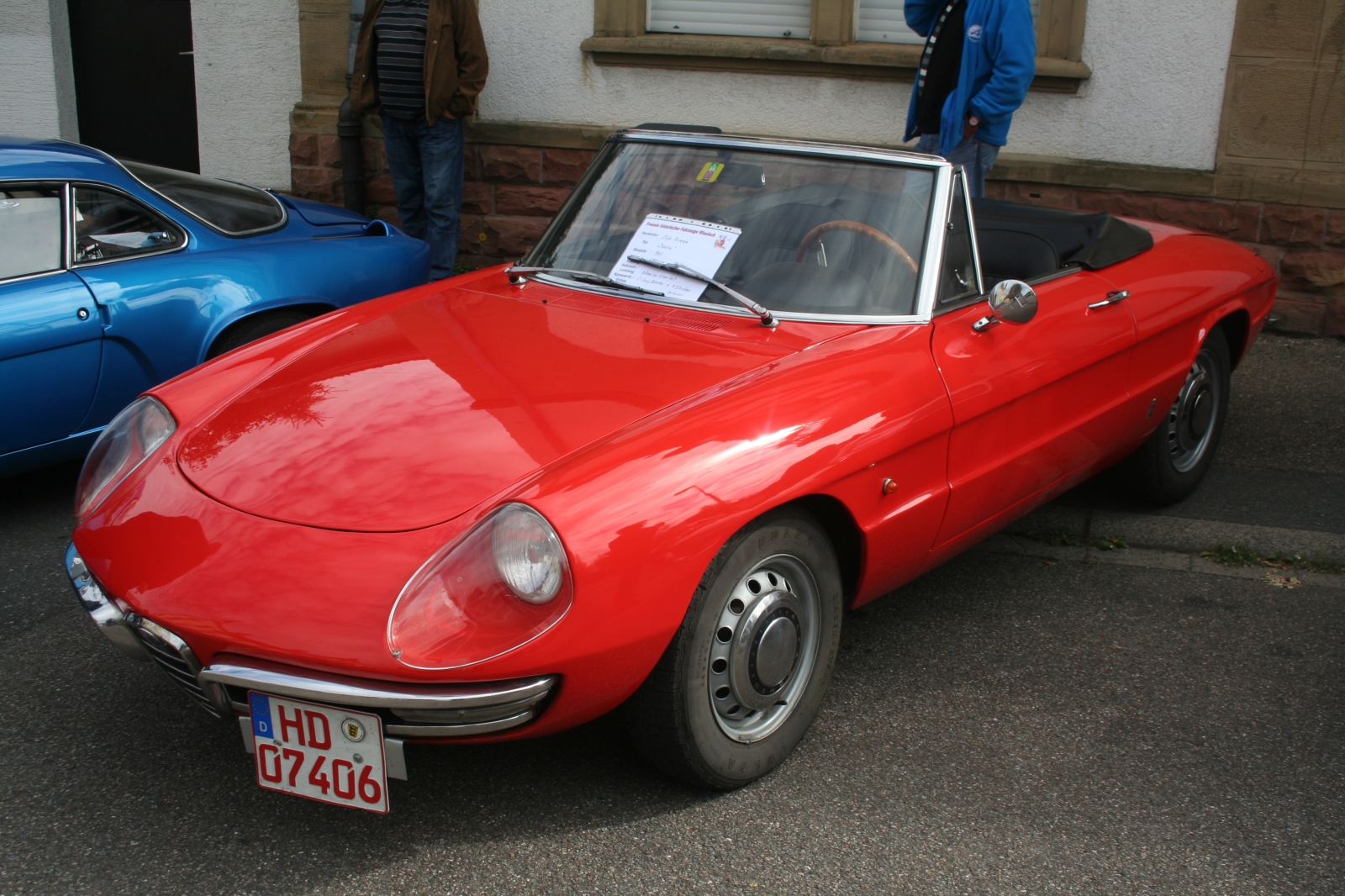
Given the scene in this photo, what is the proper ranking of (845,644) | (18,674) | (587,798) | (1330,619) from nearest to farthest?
(587,798) < (18,674) < (845,644) < (1330,619)

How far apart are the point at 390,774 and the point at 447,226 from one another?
5232 mm

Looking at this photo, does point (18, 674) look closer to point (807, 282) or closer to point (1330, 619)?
point (807, 282)

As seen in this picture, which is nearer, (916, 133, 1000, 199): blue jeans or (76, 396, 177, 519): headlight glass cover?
(76, 396, 177, 519): headlight glass cover

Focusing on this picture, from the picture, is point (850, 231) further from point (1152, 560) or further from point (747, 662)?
point (1152, 560)

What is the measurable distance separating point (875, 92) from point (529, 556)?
Result: 5.64 meters

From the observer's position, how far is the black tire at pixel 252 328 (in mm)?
4195

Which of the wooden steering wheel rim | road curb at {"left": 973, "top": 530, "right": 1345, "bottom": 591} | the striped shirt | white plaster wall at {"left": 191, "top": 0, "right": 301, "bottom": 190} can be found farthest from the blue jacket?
white plaster wall at {"left": 191, "top": 0, "right": 301, "bottom": 190}

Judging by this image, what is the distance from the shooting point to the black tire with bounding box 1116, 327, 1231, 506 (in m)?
3.92

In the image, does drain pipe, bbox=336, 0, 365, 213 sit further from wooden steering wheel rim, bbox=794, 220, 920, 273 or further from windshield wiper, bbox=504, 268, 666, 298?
wooden steering wheel rim, bbox=794, 220, 920, 273

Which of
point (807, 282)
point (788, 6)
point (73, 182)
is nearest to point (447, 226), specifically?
point (788, 6)

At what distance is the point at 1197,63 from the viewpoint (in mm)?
6457

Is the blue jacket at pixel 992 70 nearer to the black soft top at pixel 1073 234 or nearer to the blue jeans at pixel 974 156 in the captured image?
the blue jeans at pixel 974 156

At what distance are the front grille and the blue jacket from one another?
4.30m

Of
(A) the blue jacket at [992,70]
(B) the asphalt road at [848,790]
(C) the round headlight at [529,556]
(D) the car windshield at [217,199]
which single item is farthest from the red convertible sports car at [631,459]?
(A) the blue jacket at [992,70]
